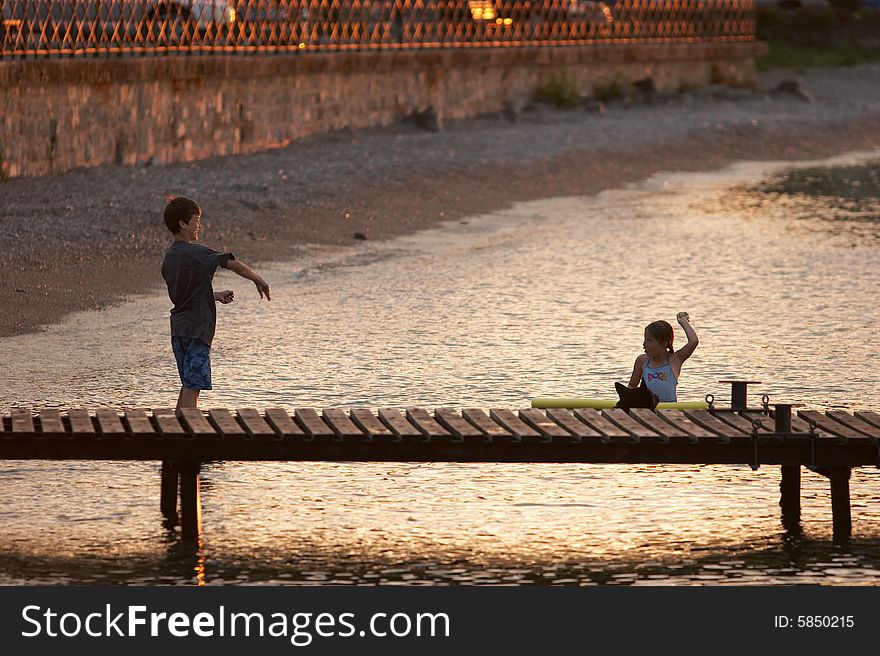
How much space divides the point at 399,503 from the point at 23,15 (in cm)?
1451

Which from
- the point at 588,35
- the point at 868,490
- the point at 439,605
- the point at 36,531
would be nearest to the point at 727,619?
the point at 439,605

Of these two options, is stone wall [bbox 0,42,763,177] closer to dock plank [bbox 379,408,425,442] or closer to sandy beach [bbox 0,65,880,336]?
sandy beach [bbox 0,65,880,336]

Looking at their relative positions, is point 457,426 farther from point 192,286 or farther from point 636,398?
point 192,286

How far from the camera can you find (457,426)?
26.1 ft

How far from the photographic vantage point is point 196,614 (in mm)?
6453

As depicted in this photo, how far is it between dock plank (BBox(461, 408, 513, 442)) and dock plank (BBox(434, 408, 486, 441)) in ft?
0.06

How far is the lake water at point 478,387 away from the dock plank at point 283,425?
48cm

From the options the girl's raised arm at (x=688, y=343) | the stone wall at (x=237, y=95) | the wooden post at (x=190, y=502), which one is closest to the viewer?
the wooden post at (x=190, y=502)

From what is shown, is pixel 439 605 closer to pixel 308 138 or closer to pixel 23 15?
pixel 23 15

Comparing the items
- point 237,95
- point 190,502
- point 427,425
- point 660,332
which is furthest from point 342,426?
point 237,95

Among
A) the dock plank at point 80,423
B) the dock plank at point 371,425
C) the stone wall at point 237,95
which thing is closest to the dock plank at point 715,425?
the dock plank at point 371,425

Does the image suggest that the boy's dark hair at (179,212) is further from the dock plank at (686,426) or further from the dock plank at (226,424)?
the dock plank at (686,426)

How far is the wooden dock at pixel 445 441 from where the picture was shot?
782cm

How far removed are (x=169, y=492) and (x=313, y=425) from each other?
2.83 feet
